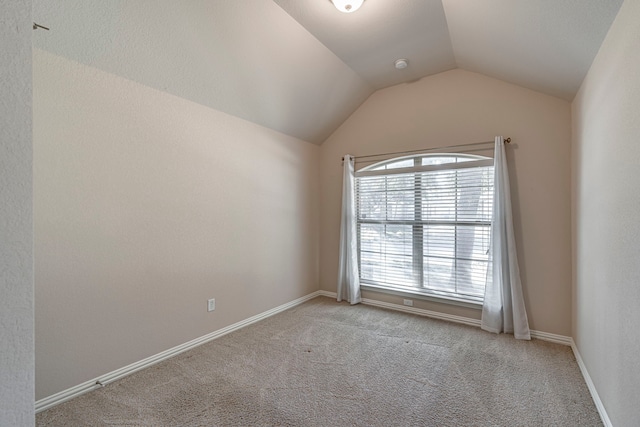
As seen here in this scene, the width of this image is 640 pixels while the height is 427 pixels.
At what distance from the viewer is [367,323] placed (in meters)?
3.31

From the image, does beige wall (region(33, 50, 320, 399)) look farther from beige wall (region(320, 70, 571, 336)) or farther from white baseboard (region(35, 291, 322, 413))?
beige wall (region(320, 70, 571, 336))

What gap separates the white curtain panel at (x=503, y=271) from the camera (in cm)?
288

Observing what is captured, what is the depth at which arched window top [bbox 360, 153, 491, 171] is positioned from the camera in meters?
3.29

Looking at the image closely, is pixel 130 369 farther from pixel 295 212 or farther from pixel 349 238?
pixel 349 238

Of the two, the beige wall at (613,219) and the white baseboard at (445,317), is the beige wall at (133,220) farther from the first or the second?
the beige wall at (613,219)

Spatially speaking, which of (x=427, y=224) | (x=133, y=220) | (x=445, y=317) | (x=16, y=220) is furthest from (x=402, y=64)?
(x=16, y=220)

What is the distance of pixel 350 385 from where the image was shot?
213 cm

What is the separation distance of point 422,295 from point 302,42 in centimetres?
310

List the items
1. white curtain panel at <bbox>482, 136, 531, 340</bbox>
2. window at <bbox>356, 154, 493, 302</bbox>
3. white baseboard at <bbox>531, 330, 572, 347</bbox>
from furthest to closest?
1. window at <bbox>356, 154, 493, 302</bbox>
2. white curtain panel at <bbox>482, 136, 531, 340</bbox>
3. white baseboard at <bbox>531, 330, 572, 347</bbox>

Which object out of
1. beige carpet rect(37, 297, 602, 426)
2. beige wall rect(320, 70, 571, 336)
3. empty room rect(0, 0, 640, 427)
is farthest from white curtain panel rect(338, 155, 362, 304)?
beige carpet rect(37, 297, 602, 426)

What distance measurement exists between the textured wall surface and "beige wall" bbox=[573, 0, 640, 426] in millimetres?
2346

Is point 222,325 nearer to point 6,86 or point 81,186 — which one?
point 81,186

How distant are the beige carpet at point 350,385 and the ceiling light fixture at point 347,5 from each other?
281 cm

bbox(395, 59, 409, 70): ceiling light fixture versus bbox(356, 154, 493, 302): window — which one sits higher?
bbox(395, 59, 409, 70): ceiling light fixture
